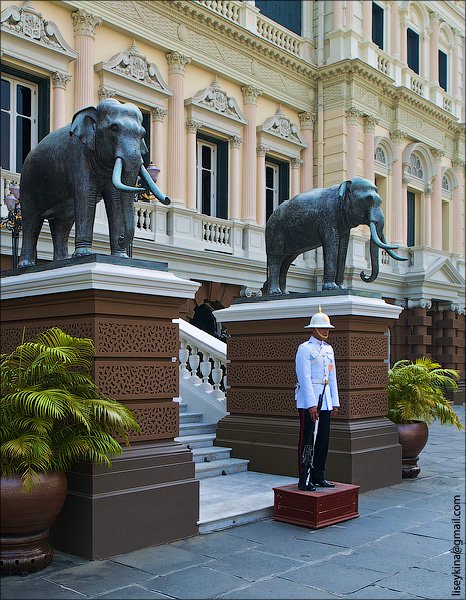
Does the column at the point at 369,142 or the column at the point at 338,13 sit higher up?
the column at the point at 338,13

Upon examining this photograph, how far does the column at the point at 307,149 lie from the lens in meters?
23.5

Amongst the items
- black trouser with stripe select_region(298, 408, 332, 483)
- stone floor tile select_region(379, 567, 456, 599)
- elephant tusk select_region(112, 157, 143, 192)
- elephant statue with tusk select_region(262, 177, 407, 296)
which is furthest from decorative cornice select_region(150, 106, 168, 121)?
stone floor tile select_region(379, 567, 456, 599)

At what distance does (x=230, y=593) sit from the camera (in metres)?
5.51

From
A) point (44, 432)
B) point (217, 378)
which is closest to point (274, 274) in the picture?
point (217, 378)

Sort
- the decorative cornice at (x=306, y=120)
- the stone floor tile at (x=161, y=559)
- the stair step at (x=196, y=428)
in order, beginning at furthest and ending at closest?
the decorative cornice at (x=306, y=120) → the stair step at (x=196, y=428) → the stone floor tile at (x=161, y=559)

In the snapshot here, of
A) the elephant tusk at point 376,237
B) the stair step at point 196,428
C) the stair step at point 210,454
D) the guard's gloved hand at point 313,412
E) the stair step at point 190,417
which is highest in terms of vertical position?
the elephant tusk at point 376,237

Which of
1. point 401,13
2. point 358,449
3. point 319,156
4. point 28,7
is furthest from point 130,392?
point 401,13

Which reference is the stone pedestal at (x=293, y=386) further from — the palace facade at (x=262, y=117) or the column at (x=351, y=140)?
the column at (x=351, y=140)

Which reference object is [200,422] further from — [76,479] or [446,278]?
[446,278]

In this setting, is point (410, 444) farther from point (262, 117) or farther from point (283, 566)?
point (262, 117)

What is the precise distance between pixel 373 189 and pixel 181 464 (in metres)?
4.72

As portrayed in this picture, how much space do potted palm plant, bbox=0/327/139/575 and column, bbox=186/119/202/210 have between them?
12.8 meters

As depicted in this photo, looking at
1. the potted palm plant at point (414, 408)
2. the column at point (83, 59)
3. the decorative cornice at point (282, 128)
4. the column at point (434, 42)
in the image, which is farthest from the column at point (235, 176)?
the column at point (434, 42)

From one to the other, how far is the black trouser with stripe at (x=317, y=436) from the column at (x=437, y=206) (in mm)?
21618
